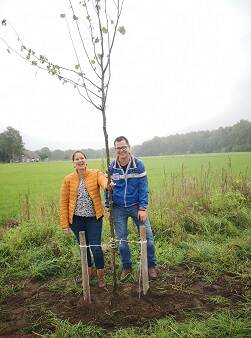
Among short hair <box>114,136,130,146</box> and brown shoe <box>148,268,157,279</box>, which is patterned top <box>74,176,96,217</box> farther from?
brown shoe <box>148,268,157,279</box>

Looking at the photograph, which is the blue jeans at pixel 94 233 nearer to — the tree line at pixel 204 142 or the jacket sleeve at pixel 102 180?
the jacket sleeve at pixel 102 180

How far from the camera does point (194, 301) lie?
4344 millimetres

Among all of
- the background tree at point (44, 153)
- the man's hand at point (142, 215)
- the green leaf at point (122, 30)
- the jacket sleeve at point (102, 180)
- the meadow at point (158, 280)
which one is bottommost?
the background tree at point (44, 153)

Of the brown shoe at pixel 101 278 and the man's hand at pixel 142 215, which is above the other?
the man's hand at pixel 142 215

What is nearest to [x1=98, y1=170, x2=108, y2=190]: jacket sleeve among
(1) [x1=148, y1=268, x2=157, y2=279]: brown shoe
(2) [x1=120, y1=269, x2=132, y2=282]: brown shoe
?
(2) [x1=120, y1=269, x2=132, y2=282]: brown shoe

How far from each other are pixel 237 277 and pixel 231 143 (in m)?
75.9

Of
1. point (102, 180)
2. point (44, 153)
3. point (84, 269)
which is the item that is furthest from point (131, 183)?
point (44, 153)

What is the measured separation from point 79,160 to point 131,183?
77 cm

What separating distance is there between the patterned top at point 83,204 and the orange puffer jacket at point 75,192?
44 mm

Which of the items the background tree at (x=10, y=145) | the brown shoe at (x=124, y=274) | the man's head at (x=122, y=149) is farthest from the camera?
the background tree at (x=10, y=145)

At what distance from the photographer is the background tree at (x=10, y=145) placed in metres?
82.7

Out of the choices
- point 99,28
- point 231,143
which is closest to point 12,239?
point 99,28

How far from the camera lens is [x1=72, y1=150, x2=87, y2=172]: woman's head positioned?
4.75 meters

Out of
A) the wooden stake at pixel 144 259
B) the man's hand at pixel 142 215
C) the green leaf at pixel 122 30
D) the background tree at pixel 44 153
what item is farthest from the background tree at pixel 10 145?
the green leaf at pixel 122 30
